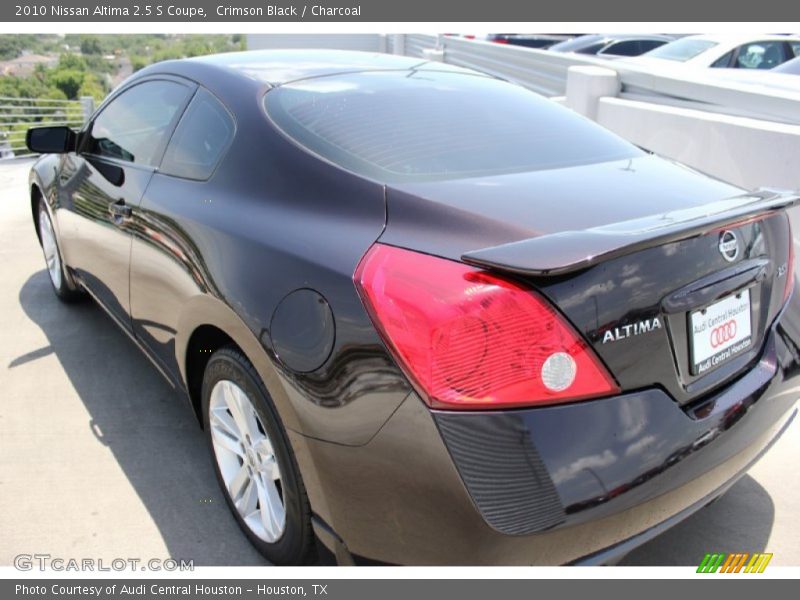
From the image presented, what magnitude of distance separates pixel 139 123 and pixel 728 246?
2.79 meters

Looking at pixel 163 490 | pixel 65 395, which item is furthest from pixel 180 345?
pixel 65 395

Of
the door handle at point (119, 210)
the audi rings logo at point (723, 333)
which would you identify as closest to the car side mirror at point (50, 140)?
the door handle at point (119, 210)

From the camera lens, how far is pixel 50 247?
4883 mm

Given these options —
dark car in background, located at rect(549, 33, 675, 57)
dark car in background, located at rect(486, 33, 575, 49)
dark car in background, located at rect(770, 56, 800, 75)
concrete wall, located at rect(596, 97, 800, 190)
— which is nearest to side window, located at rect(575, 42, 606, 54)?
dark car in background, located at rect(549, 33, 675, 57)

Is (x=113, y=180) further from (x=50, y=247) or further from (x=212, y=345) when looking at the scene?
(x=50, y=247)

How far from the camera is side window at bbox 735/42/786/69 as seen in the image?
10367 millimetres

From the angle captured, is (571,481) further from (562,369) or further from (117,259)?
(117,259)

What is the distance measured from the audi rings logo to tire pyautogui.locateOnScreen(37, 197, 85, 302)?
151 inches

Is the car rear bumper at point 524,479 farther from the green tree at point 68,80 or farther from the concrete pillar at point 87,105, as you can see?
the green tree at point 68,80

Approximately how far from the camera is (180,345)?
2.74m

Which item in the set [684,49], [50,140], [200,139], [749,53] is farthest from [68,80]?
[200,139]

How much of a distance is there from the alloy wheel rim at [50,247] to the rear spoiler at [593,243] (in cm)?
376

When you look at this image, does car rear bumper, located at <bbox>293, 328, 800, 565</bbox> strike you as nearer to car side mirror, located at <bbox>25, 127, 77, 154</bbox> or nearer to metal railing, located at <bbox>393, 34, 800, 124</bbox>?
metal railing, located at <bbox>393, 34, 800, 124</bbox>
